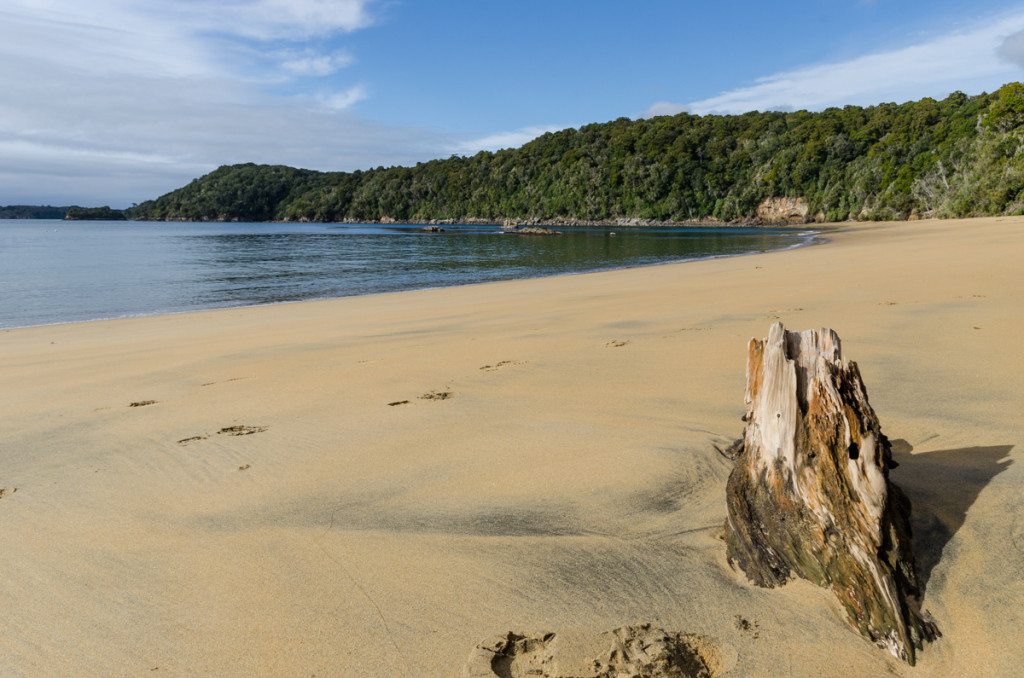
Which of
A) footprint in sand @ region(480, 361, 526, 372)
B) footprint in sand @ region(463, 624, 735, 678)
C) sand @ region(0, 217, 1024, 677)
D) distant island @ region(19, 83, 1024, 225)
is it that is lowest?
footprint in sand @ region(463, 624, 735, 678)

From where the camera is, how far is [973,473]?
2.64 m

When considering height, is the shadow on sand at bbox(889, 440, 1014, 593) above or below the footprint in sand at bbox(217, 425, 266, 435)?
above

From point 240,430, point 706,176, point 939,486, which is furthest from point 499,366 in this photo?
point 706,176

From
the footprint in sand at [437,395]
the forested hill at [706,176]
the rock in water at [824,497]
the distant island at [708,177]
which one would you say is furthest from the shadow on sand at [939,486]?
the distant island at [708,177]

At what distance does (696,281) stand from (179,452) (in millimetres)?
13211

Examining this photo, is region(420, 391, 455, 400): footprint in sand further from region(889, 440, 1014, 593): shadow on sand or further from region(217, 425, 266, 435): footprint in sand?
region(889, 440, 1014, 593): shadow on sand

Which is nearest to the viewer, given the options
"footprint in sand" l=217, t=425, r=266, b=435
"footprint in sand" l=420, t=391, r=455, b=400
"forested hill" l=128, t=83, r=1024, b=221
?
"footprint in sand" l=217, t=425, r=266, b=435

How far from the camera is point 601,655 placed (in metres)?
1.84

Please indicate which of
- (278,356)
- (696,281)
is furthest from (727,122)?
(278,356)

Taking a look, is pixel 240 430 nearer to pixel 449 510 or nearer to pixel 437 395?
pixel 437 395

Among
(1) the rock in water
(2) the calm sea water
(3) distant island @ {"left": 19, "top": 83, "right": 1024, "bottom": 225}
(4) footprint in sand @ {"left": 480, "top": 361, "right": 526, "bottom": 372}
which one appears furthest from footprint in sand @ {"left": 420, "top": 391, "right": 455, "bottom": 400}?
(3) distant island @ {"left": 19, "top": 83, "right": 1024, "bottom": 225}

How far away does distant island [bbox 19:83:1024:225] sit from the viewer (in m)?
59.6

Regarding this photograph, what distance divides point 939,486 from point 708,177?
110804 mm

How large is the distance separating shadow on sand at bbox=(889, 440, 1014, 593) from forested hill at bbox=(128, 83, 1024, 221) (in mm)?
51844
